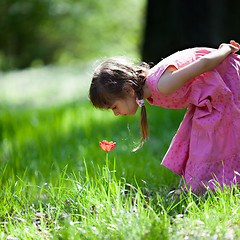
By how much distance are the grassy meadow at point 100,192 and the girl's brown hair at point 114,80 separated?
39cm

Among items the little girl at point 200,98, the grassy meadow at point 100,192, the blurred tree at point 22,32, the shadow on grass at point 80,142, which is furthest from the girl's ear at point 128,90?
the blurred tree at point 22,32

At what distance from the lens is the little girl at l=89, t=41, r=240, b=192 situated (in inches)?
99.8

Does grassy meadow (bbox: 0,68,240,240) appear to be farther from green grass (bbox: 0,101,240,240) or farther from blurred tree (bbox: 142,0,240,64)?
blurred tree (bbox: 142,0,240,64)

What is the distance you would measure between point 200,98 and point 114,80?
1.78 feet

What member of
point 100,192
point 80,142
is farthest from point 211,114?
point 80,142

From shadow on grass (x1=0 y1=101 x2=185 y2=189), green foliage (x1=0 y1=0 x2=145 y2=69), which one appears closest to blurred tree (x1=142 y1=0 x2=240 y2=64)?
shadow on grass (x1=0 y1=101 x2=185 y2=189)

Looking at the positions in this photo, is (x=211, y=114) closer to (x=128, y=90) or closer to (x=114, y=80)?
(x=128, y=90)

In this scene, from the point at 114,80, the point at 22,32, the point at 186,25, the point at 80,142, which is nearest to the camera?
the point at 114,80

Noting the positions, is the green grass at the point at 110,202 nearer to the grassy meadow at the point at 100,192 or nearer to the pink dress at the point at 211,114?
the grassy meadow at the point at 100,192

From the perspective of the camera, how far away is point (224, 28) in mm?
6746

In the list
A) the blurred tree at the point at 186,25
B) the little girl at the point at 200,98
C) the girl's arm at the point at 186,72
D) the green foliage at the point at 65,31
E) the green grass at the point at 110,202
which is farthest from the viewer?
the green foliage at the point at 65,31

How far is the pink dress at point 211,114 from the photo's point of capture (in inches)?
99.8

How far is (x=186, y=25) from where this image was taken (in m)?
6.29

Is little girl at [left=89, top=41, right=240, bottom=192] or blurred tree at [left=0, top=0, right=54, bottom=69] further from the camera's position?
blurred tree at [left=0, top=0, right=54, bottom=69]
